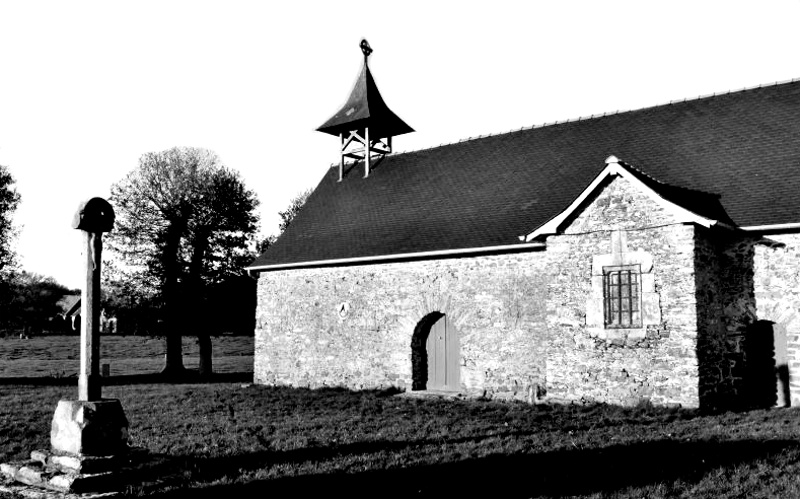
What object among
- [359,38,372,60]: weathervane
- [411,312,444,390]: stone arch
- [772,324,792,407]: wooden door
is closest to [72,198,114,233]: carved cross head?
[411,312,444,390]: stone arch

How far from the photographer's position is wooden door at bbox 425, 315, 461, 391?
54.5 ft

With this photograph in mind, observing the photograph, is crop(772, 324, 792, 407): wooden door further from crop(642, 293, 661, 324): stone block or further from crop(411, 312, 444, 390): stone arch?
crop(411, 312, 444, 390): stone arch

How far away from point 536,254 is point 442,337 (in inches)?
127

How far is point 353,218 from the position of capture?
20109mm

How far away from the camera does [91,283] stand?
330 inches

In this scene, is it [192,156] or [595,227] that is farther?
[192,156]

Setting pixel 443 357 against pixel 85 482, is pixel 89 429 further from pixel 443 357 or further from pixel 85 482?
pixel 443 357

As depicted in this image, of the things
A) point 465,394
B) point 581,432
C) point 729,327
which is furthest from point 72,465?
point 729,327

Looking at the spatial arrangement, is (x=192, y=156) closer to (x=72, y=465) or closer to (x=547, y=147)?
(x=547, y=147)

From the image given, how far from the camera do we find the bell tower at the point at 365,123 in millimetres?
22469

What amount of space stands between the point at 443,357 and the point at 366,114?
8.87 meters

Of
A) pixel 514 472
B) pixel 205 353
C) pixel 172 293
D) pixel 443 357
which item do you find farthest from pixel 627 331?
pixel 205 353

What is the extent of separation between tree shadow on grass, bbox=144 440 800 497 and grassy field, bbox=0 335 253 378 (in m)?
23.1

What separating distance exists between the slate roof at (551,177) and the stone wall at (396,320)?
645mm
